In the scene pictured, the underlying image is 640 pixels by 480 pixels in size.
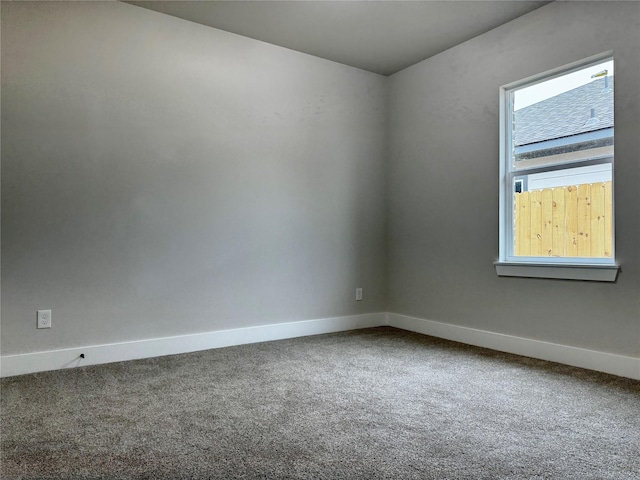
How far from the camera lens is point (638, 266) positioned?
2643 millimetres

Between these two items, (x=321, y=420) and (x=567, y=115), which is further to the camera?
(x=567, y=115)

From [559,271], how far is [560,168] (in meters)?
0.74

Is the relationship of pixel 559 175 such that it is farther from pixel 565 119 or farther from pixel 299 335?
pixel 299 335

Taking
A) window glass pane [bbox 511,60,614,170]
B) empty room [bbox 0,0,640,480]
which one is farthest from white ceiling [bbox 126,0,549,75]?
window glass pane [bbox 511,60,614,170]

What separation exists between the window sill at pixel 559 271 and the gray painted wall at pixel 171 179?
1.38m

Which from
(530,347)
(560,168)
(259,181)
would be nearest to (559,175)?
(560,168)

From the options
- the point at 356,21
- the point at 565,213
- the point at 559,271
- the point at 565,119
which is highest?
the point at 356,21

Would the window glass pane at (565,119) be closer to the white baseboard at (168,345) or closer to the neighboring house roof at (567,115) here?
the neighboring house roof at (567,115)

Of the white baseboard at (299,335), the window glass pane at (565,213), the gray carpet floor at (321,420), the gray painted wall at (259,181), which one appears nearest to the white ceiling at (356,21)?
the gray painted wall at (259,181)

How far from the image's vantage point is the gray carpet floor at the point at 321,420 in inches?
61.9

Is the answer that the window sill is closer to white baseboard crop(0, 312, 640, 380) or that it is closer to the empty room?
the empty room

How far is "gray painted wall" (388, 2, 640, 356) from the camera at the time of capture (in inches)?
107

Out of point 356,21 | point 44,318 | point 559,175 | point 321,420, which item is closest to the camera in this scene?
point 321,420

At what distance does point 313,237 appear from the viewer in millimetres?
4012
